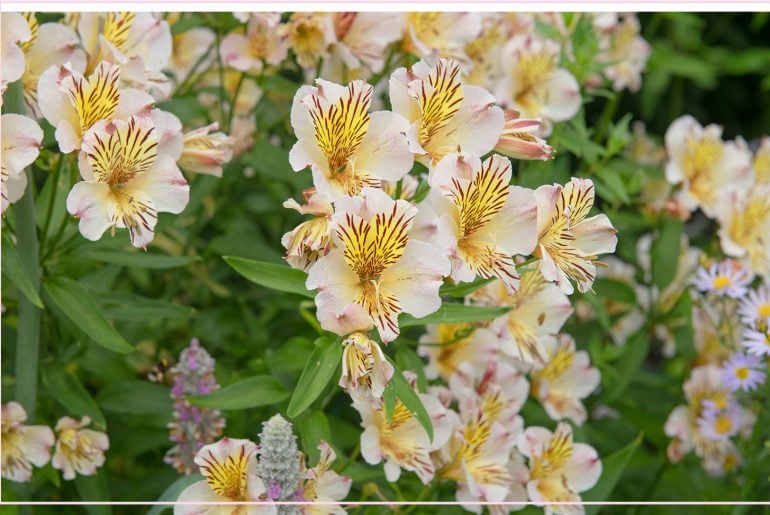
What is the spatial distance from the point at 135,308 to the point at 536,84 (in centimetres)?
69

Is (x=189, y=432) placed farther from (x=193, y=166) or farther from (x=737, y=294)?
(x=737, y=294)

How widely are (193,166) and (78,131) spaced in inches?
5.7

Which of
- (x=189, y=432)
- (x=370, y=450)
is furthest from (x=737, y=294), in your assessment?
(x=189, y=432)

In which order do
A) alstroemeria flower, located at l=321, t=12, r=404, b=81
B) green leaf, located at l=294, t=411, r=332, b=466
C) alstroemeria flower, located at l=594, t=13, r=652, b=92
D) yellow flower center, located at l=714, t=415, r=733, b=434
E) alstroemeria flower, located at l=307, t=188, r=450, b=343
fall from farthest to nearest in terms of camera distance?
alstroemeria flower, located at l=594, t=13, r=652, b=92 < yellow flower center, located at l=714, t=415, r=733, b=434 < alstroemeria flower, located at l=321, t=12, r=404, b=81 < green leaf, located at l=294, t=411, r=332, b=466 < alstroemeria flower, located at l=307, t=188, r=450, b=343

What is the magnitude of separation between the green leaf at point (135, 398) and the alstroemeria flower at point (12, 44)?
468 millimetres

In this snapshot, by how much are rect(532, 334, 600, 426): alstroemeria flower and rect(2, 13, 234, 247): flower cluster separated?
0.56m

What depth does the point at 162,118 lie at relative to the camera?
1167 mm

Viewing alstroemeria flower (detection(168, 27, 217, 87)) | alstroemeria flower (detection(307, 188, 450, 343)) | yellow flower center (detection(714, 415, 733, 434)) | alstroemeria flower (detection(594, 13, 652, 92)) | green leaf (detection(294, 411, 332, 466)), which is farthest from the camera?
alstroemeria flower (detection(594, 13, 652, 92))

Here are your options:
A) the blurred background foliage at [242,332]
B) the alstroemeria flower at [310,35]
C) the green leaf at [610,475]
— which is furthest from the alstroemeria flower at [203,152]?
the green leaf at [610,475]

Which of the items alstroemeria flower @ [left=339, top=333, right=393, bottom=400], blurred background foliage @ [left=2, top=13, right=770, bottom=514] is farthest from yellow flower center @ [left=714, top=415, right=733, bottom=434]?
alstroemeria flower @ [left=339, top=333, right=393, bottom=400]

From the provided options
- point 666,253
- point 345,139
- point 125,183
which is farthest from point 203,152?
point 666,253

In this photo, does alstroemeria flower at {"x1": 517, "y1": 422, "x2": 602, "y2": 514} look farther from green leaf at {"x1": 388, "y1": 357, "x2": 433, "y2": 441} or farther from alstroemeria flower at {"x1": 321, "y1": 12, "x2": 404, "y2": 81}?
alstroemeria flower at {"x1": 321, "y1": 12, "x2": 404, "y2": 81}

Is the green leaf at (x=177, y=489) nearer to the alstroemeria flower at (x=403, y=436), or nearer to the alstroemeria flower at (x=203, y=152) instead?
the alstroemeria flower at (x=403, y=436)

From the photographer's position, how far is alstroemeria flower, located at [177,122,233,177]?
123cm
